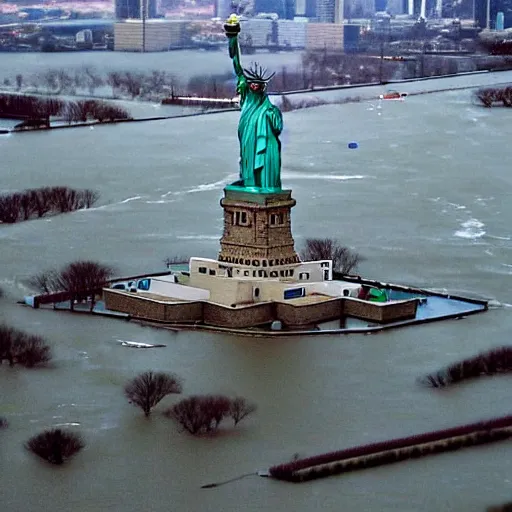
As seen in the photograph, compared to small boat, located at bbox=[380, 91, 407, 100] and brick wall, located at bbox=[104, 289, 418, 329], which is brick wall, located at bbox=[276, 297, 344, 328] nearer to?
brick wall, located at bbox=[104, 289, 418, 329]

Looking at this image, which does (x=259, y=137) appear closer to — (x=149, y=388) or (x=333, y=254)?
(x=333, y=254)

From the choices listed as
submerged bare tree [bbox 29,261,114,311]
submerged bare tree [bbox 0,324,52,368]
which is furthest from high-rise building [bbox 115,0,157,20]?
submerged bare tree [bbox 0,324,52,368]

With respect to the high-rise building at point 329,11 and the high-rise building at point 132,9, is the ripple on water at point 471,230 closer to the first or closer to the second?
the high-rise building at point 329,11

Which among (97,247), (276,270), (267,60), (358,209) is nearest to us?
(276,270)

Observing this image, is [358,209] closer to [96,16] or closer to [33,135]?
[33,135]

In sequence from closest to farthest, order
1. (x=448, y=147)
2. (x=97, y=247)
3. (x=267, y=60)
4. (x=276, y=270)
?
1. (x=276, y=270)
2. (x=97, y=247)
3. (x=448, y=147)
4. (x=267, y=60)

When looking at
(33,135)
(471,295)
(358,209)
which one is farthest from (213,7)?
(471,295)
